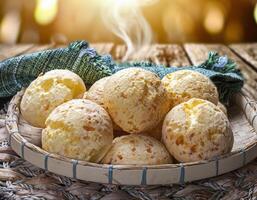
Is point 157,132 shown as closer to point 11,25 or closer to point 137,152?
point 137,152

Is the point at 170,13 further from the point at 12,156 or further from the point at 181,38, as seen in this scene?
the point at 12,156

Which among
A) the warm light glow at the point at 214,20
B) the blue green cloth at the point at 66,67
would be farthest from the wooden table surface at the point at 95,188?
the warm light glow at the point at 214,20

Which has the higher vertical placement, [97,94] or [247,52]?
Answer: [97,94]

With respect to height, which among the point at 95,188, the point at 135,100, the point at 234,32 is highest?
the point at 135,100

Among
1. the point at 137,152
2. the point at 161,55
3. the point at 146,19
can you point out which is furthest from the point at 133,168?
the point at 146,19

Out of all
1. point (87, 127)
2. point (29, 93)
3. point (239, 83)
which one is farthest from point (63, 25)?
point (87, 127)

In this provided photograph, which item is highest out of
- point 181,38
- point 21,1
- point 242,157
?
point 242,157
